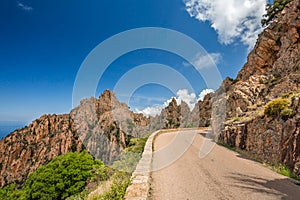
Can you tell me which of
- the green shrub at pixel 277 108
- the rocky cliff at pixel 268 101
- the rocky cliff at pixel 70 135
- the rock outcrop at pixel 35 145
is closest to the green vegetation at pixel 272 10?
the rocky cliff at pixel 268 101

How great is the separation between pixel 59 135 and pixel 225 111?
7797cm

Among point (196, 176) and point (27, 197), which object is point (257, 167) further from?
point (27, 197)

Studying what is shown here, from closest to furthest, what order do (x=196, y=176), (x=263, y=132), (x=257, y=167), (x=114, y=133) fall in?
(x=196, y=176)
(x=257, y=167)
(x=263, y=132)
(x=114, y=133)

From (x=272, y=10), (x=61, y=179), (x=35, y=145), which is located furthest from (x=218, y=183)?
(x=35, y=145)

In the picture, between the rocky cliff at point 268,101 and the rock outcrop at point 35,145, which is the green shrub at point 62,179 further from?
the rock outcrop at point 35,145

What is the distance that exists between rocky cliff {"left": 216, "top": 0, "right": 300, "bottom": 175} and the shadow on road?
1.50 m

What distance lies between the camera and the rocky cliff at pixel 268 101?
27.3 ft

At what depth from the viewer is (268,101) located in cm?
1532

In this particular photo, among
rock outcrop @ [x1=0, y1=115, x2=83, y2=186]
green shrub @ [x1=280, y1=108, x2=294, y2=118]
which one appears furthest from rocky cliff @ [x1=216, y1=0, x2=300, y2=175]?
rock outcrop @ [x1=0, y1=115, x2=83, y2=186]

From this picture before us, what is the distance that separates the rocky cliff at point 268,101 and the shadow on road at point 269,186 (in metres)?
1.50

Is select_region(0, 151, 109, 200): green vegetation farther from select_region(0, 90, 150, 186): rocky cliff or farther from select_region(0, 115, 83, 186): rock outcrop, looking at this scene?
select_region(0, 115, 83, 186): rock outcrop

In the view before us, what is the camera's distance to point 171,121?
6191 cm

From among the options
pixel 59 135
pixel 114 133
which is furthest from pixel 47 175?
pixel 59 135

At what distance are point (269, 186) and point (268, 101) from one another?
11.5 metres
